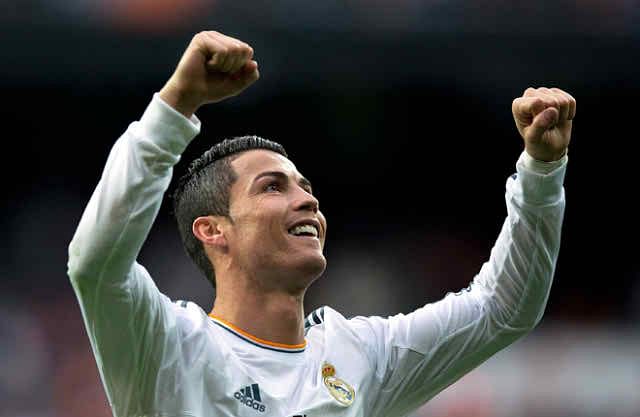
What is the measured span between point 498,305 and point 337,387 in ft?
2.03

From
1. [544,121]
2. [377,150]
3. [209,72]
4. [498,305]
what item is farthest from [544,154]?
[377,150]

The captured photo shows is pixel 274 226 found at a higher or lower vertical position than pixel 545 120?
lower

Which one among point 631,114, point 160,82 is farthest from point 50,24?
point 631,114

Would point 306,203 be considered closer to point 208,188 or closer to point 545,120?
point 208,188

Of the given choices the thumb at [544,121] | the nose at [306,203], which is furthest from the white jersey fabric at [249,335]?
the nose at [306,203]

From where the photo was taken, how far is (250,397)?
3098 millimetres

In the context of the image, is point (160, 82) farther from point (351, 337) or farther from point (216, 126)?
point (351, 337)

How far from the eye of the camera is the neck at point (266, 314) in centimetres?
339

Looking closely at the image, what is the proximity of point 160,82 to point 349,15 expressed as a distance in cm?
171

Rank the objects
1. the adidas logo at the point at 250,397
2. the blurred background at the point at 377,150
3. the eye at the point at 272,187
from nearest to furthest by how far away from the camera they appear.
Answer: the adidas logo at the point at 250,397
the eye at the point at 272,187
the blurred background at the point at 377,150

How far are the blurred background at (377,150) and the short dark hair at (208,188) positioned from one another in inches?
181

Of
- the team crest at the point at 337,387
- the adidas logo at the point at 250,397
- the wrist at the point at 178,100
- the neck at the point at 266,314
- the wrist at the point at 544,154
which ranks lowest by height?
the adidas logo at the point at 250,397

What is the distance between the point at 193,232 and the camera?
12.0 ft

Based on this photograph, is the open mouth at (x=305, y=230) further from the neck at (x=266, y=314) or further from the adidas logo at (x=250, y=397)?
the adidas logo at (x=250, y=397)
